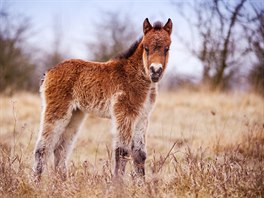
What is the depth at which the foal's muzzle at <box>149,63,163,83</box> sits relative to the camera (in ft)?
21.5

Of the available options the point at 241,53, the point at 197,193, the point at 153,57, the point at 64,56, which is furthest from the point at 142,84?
the point at 64,56

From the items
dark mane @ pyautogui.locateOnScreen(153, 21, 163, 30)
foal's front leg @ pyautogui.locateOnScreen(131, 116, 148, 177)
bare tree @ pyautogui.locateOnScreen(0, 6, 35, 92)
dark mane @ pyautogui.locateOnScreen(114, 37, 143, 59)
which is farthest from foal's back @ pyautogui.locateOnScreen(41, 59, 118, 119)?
bare tree @ pyautogui.locateOnScreen(0, 6, 35, 92)

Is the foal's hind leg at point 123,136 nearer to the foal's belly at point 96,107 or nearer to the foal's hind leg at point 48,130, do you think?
the foal's belly at point 96,107

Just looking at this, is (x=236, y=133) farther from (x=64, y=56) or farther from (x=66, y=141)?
(x=64, y=56)

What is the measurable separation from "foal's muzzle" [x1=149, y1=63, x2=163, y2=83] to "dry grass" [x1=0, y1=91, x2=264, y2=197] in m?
1.07

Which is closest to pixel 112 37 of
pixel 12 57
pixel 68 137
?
pixel 12 57

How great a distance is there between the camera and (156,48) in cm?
673

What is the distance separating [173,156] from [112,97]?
1.62 m

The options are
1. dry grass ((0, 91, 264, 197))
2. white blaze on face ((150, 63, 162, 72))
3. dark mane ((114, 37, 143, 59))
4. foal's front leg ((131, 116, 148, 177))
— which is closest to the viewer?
dry grass ((0, 91, 264, 197))

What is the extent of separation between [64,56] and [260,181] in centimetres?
3333

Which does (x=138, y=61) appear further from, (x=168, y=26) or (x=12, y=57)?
(x=12, y=57)

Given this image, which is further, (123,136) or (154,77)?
(123,136)

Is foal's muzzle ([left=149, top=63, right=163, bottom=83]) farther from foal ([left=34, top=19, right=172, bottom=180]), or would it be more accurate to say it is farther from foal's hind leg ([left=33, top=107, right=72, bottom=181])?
foal's hind leg ([left=33, top=107, right=72, bottom=181])

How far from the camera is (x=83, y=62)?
7660mm
